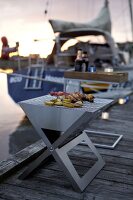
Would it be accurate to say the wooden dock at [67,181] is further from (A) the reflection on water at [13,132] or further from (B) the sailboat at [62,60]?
(B) the sailboat at [62,60]

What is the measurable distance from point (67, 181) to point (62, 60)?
30.7ft

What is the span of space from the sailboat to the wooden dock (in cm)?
484

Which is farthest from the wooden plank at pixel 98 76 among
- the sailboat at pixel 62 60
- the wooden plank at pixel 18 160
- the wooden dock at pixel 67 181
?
the sailboat at pixel 62 60

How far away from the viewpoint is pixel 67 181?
341cm

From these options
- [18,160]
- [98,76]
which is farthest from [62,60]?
[18,160]

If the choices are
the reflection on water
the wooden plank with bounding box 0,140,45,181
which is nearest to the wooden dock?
the wooden plank with bounding box 0,140,45,181

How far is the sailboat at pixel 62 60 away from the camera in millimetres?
11359

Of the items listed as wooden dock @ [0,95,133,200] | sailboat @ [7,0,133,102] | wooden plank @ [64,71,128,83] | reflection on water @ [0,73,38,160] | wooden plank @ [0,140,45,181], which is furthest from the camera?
sailboat @ [7,0,133,102]

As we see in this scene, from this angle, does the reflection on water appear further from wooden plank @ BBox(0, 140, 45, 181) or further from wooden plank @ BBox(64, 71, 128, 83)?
wooden plank @ BBox(0, 140, 45, 181)

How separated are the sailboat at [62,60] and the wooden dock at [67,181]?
15.9 feet

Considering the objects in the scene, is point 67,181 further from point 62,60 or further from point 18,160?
point 62,60

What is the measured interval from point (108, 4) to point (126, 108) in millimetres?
11795

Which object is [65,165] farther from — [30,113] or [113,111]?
[113,111]

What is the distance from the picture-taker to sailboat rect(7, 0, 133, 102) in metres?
11.4
